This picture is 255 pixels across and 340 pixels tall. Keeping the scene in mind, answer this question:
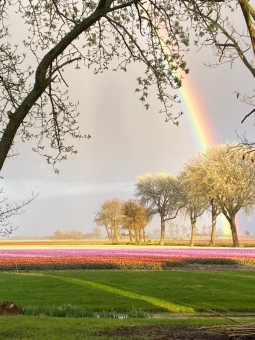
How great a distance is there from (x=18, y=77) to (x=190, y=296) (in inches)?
447

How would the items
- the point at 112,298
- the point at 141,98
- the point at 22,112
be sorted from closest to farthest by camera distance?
1. the point at 22,112
2. the point at 141,98
3. the point at 112,298

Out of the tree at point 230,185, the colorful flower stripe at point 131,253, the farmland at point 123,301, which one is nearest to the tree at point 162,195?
the tree at point 230,185

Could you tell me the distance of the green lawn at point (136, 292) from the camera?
53.1ft

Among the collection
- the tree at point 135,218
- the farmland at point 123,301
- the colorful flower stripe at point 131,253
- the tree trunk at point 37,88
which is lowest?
the farmland at point 123,301

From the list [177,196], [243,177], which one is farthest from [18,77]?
[177,196]

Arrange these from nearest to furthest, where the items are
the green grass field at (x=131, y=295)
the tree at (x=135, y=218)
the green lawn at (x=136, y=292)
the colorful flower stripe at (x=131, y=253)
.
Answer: the green grass field at (x=131, y=295) < the green lawn at (x=136, y=292) < the colorful flower stripe at (x=131, y=253) < the tree at (x=135, y=218)

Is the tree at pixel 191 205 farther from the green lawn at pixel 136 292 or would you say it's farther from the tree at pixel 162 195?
the green lawn at pixel 136 292

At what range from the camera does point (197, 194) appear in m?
65.5

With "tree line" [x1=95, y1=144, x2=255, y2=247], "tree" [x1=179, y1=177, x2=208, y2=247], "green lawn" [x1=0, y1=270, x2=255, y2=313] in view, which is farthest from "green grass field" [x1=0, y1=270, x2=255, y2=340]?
"tree" [x1=179, y1=177, x2=208, y2=247]

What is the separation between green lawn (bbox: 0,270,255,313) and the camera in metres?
16.2

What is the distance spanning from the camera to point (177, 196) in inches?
3132

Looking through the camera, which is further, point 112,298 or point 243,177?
point 243,177

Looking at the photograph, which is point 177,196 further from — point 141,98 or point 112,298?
point 141,98

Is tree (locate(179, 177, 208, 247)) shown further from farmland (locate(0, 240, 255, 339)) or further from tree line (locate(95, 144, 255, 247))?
farmland (locate(0, 240, 255, 339))
